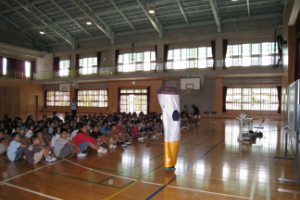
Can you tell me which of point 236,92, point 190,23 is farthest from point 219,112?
point 190,23

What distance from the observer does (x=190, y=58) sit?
21328mm

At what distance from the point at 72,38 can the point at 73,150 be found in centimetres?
2264

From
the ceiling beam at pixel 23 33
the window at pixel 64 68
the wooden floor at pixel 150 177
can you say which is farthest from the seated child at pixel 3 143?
the ceiling beam at pixel 23 33

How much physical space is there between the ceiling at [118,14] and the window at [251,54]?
227 cm

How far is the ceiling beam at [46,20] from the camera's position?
Answer: 20.4m

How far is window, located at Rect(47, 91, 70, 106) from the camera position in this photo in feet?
92.3

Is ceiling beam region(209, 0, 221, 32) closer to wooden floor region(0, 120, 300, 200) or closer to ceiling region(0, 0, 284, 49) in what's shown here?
ceiling region(0, 0, 284, 49)

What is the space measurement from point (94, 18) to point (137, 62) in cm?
594

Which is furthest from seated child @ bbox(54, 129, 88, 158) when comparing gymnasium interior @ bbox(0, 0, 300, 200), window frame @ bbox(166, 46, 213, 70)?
window frame @ bbox(166, 46, 213, 70)

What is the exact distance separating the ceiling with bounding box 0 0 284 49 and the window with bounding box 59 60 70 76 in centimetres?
287

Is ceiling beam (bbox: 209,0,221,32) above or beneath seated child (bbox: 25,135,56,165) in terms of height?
above

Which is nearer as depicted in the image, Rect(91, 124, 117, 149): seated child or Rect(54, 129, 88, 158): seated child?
Rect(54, 129, 88, 158): seated child

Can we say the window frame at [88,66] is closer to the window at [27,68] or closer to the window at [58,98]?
the window at [58,98]

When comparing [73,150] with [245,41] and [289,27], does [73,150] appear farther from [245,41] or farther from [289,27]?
[245,41]
